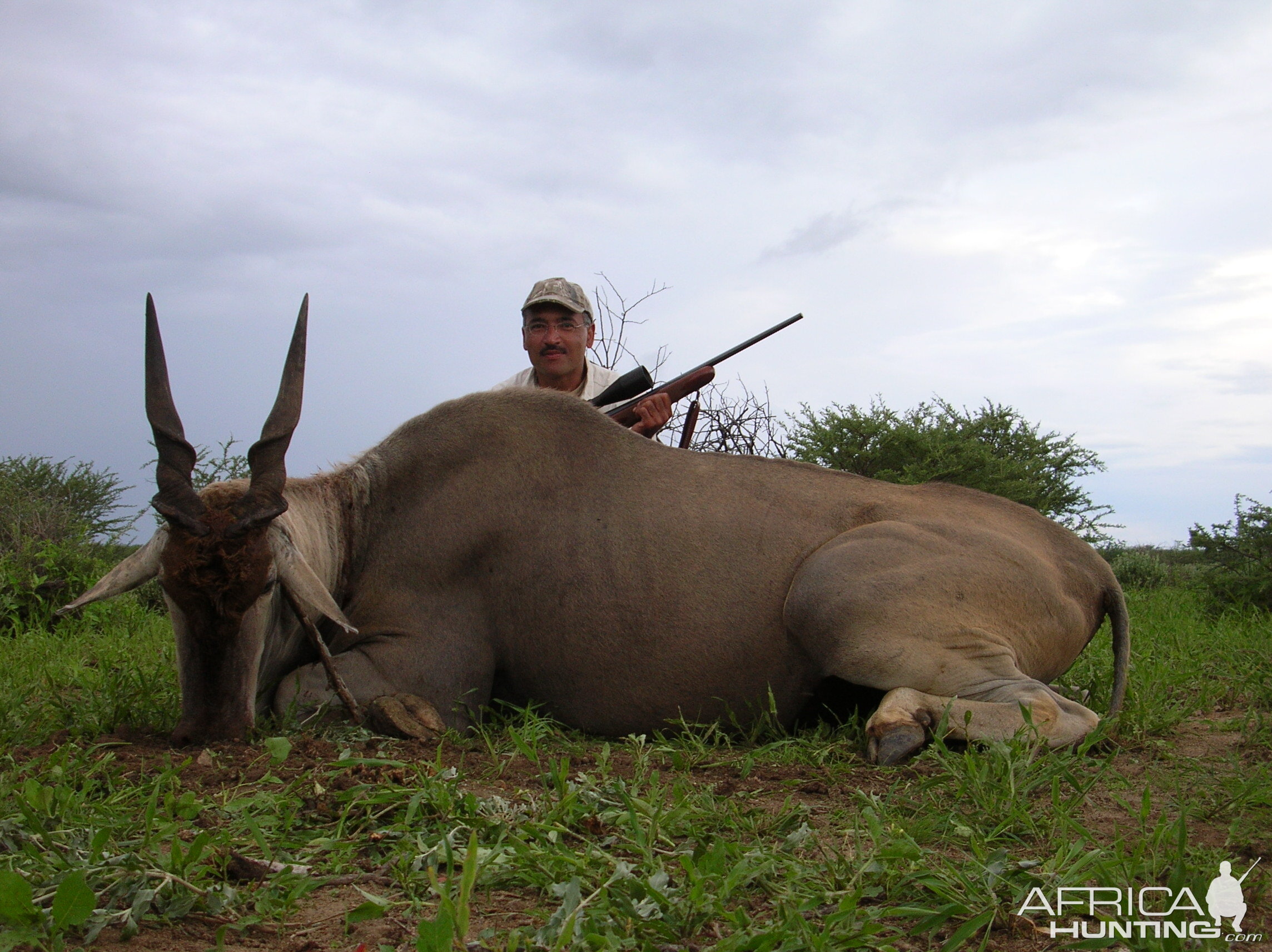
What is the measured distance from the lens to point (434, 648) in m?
4.07

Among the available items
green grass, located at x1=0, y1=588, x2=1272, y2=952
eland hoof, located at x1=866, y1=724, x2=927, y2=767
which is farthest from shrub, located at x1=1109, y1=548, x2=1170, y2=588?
eland hoof, located at x1=866, y1=724, x2=927, y2=767

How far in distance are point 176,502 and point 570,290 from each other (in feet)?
12.1

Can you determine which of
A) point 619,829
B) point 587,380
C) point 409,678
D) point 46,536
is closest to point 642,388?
point 587,380

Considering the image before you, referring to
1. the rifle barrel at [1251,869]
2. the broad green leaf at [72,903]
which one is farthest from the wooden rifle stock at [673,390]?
the broad green leaf at [72,903]

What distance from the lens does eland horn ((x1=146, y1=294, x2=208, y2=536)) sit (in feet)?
11.6

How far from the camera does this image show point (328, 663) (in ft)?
12.4

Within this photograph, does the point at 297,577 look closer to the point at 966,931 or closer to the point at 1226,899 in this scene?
the point at 966,931

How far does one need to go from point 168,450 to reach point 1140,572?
10139 millimetres

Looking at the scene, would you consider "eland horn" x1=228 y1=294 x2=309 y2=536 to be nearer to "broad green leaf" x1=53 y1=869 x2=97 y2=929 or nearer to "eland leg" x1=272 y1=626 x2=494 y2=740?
"eland leg" x1=272 y1=626 x2=494 y2=740

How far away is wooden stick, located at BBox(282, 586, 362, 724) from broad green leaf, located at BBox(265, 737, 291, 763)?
0.56 metres

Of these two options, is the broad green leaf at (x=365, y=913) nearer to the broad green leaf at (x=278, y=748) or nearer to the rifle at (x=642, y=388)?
the broad green leaf at (x=278, y=748)

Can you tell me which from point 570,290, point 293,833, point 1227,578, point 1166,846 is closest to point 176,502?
point 293,833

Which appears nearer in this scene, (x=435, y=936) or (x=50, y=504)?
(x=435, y=936)

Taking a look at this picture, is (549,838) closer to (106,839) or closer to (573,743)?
(106,839)
